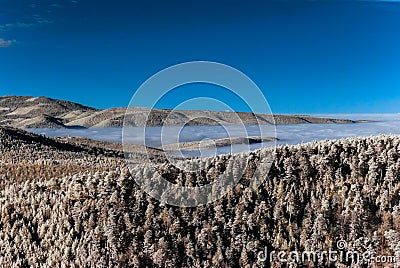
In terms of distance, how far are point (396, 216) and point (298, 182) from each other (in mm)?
6770

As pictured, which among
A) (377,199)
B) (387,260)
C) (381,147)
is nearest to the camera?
(387,260)

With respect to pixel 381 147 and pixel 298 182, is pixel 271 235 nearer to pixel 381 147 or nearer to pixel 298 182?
pixel 298 182

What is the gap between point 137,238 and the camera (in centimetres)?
3409

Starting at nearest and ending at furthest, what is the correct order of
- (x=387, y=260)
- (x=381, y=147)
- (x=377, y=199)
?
(x=387, y=260)
(x=377, y=199)
(x=381, y=147)

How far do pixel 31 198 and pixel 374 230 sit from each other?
84.1ft

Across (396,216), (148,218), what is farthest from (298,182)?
(148,218)

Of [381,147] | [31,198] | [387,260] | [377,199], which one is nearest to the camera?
[387,260]

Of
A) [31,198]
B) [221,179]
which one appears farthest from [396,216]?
[31,198]

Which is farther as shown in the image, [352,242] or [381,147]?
[381,147]

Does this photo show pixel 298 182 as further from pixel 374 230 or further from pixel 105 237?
pixel 105 237

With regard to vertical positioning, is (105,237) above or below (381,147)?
below

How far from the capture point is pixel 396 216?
30.2 meters

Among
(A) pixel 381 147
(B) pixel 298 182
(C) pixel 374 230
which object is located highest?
(A) pixel 381 147

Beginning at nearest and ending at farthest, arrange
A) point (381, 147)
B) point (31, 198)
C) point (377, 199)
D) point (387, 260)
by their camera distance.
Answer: point (387, 260)
point (377, 199)
point (381, 147)
point (31, 198)
